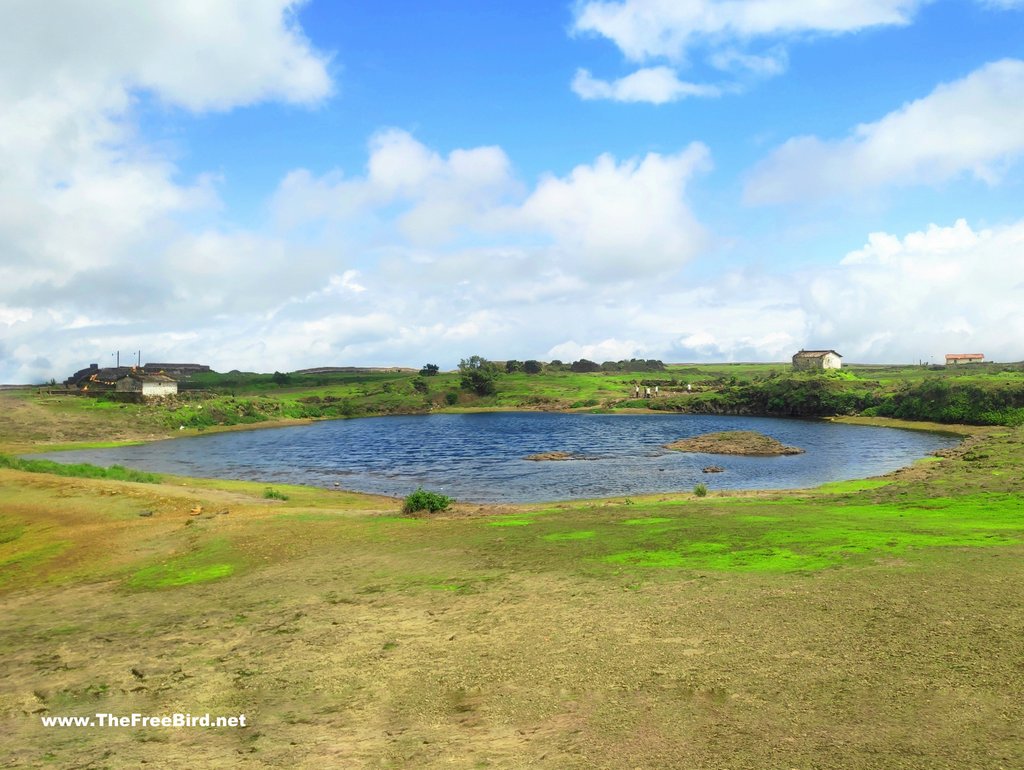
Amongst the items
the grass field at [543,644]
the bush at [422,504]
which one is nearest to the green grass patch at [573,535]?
the grass field at [543,644]

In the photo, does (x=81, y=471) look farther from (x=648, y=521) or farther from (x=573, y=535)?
(x=648, y=521)

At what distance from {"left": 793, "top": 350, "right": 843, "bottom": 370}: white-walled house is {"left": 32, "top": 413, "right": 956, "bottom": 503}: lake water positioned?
70363 millimetres

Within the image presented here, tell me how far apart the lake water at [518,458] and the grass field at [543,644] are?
25.8 meters

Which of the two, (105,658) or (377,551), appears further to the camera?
(377,551)

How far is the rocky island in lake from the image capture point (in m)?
74.1

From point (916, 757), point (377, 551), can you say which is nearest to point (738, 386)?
point (377, 551)

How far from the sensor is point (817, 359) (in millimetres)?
186500

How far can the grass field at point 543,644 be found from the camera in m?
9.14

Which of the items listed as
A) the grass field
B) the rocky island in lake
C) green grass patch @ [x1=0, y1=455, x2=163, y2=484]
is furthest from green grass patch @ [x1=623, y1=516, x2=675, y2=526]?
the rocky island in lake

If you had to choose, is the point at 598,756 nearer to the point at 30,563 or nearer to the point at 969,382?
the point at 30,563

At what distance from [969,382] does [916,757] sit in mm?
123447

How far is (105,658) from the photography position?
13602mm

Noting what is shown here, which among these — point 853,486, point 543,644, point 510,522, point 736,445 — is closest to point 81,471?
point 510,522

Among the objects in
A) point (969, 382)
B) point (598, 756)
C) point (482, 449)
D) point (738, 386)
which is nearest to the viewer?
point (598, 756)
